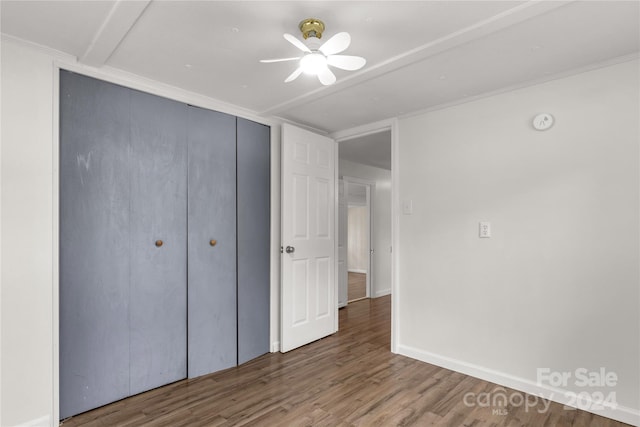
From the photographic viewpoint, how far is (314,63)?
1.87 m

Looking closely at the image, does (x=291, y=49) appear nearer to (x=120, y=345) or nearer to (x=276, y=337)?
(x=120, y=345)

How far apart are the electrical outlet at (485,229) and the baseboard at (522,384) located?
3.56 ft

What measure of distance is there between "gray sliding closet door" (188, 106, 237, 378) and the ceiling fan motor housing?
1.42 metres

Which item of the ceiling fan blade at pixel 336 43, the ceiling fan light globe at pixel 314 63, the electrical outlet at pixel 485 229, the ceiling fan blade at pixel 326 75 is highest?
the ceiling fan blade at pixel 336 43

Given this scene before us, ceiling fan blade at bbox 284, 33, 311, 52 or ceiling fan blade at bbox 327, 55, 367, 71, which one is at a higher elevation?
ceiling fan blade at bbox 284, 33, 311, 52

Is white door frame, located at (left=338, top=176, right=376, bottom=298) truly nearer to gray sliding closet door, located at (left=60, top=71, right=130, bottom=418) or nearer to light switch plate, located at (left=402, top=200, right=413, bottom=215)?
light switch plate, located at (left=402, top=200, right=413, bottom=215)

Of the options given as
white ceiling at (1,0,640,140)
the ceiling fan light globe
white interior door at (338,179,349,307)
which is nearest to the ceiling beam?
white ceiling at (1,0,640,140)

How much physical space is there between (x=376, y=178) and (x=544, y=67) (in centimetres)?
387

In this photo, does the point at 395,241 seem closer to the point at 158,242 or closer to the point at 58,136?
the point at 158,242

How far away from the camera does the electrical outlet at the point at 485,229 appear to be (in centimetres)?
283

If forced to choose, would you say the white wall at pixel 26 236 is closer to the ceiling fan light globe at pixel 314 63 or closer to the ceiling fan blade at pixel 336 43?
the ceiling fan light globe at pixel 314 63

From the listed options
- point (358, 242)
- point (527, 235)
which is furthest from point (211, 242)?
point (358, 242)

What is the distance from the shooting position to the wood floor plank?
7.31ft

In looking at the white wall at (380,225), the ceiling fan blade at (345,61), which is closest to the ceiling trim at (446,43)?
the ceiling fan blade at (345,61)
